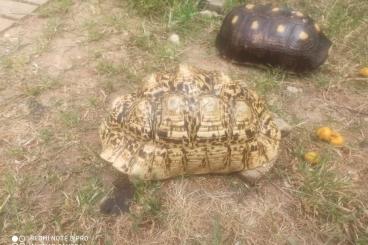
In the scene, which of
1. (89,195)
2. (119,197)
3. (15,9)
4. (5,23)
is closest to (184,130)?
(119,197)

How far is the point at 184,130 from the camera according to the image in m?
2.26

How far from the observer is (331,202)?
2.36 m

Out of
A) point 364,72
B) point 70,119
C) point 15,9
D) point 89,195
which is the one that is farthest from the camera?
point 15,9

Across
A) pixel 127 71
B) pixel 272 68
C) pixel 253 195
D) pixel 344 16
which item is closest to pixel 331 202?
pixel 253 195

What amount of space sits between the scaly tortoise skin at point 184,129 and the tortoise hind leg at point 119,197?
0.50 ft

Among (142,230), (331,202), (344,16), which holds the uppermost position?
(344,16)

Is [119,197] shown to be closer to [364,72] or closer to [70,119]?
[70,119]

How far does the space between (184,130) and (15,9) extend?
2792 millimetres

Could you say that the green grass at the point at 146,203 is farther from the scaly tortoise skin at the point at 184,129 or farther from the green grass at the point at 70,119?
the green grass at the point at 70,119

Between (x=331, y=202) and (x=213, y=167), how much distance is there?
746 mm

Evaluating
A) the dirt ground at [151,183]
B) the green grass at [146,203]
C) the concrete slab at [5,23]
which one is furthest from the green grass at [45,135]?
the concrete slab at [5,23]

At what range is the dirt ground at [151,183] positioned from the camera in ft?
7.45

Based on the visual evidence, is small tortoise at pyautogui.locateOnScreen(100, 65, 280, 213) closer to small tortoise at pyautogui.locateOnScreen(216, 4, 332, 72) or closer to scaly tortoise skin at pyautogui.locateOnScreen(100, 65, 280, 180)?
scaly tortoise skin at pyautogui.locateOnScreen(100, 65, 280, 180)

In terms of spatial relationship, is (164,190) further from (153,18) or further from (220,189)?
(153,18)
